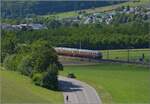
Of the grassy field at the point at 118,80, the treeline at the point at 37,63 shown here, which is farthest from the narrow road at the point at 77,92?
the treeline at the point at 37,63

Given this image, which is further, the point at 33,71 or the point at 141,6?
the point at 141,6

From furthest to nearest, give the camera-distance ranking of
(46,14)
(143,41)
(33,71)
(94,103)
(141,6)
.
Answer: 1. (46,14)
2. (141,6)
3. (143,41)
4. (33,71)
5. (94,103)

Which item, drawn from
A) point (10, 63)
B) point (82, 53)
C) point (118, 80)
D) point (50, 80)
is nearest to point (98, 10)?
point (82, 53)

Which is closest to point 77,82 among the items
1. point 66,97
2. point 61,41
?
point 66,97

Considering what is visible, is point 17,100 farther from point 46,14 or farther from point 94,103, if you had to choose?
point 46,14

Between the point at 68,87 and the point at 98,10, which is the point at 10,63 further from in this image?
the point at 98,10

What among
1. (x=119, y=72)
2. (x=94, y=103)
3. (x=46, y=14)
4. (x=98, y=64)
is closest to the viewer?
(x=94, y=103)

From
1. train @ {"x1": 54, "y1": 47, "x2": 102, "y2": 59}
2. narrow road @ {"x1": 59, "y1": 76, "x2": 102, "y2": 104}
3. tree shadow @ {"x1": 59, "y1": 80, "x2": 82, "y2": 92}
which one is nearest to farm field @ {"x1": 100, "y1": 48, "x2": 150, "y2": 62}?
train @ {"x1": 54, "y1": 47, "x2": 102, "y2": 59}
